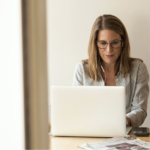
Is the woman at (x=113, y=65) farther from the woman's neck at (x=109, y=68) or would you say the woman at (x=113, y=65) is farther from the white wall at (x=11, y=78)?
the white wall at (x=11, y=78)

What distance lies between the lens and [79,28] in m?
2.07

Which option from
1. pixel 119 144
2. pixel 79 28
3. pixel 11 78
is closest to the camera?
pixel 11 78

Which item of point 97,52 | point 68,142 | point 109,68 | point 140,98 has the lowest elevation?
point 68,142

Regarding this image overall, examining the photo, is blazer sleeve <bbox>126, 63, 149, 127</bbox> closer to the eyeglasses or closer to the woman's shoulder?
the woman's shoulder

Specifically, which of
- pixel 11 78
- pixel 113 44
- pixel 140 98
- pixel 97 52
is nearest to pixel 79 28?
pixel 97 52

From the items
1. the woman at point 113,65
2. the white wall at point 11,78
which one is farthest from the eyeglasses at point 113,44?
the white wall at point 11,78

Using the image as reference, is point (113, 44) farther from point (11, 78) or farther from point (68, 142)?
point (11, 78)

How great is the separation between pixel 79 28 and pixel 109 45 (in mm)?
434

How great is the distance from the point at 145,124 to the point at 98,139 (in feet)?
3.50

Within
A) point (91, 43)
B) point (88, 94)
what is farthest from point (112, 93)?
point (91, 43)

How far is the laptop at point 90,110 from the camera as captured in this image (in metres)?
1.09

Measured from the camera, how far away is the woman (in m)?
1.75

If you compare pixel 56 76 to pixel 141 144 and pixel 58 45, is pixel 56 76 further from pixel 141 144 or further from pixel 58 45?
pixel 141 144

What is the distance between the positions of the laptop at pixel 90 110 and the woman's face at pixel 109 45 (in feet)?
2.36
